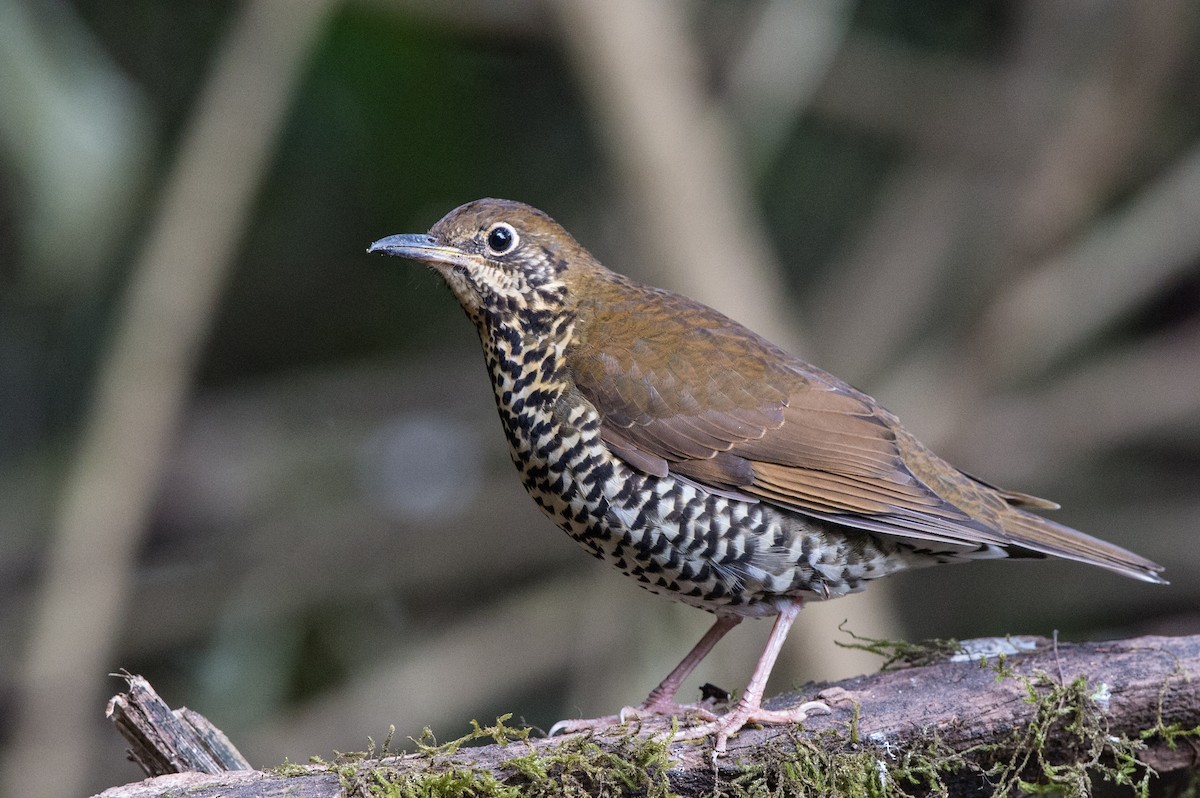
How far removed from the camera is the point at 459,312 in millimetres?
8289

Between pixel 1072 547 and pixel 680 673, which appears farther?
pixel 680 673

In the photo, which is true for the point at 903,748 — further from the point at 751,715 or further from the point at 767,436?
the point at 767,436

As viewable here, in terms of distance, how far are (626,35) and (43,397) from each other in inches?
171

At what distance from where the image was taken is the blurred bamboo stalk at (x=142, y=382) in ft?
18.7

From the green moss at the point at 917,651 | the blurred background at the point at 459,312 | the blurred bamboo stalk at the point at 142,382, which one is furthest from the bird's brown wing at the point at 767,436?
the blurred bamboo stalk at the point at 142,382

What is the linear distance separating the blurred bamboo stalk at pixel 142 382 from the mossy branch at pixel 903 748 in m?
2.90

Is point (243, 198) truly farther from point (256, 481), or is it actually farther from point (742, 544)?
point (742, 544)

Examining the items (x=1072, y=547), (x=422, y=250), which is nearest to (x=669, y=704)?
(x=1072, y=547)

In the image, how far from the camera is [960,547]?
12.6 ft

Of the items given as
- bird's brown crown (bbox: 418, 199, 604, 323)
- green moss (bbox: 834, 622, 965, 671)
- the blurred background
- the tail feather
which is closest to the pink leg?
green moss (bbox: 834, 622, 965, 671)

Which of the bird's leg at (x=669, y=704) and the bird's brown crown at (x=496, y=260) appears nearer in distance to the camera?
the bird's leg at (x=669, y=704)

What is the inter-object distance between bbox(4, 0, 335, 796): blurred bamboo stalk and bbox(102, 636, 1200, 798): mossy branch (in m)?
2.90

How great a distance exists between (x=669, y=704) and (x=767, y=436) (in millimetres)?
860

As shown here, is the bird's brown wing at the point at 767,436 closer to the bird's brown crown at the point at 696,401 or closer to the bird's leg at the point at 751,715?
the bird's brown crown at the point at 696,401
